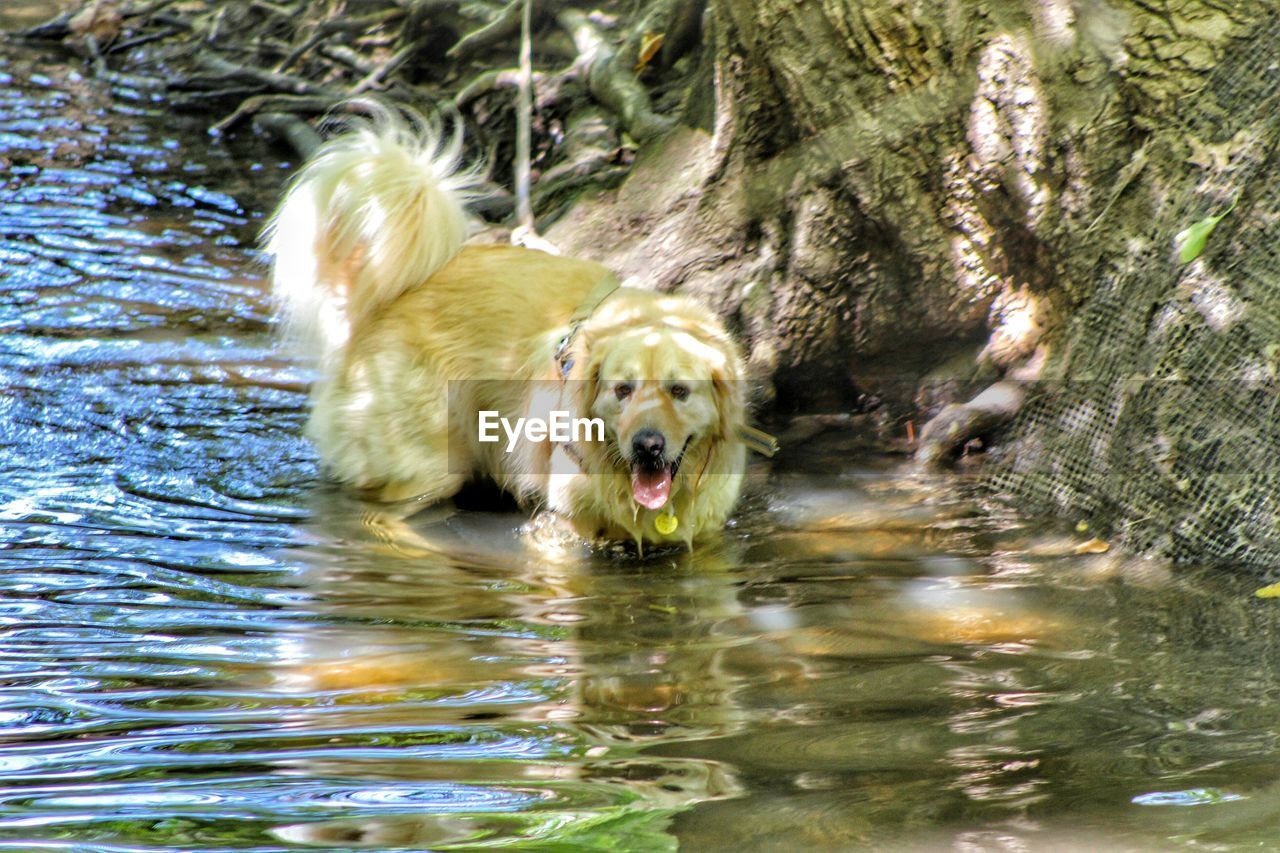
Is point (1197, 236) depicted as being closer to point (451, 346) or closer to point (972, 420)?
point (972, 420)

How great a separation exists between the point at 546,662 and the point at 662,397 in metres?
1.46

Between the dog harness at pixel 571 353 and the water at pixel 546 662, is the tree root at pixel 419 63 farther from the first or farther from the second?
the water at pixel 546 662

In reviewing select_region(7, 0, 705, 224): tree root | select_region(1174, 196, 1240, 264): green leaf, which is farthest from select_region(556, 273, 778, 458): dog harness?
select_region(7, 0, 705, 224): tree root

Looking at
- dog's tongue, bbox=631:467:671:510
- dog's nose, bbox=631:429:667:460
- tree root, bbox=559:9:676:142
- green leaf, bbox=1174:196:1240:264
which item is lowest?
dog's tongue, bbox=631:467:671:510

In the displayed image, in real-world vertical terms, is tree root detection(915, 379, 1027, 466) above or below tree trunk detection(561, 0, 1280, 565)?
below

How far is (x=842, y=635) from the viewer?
389 centimetres

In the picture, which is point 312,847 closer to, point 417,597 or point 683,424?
point 417,597

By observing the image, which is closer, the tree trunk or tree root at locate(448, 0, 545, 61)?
the tree trunk

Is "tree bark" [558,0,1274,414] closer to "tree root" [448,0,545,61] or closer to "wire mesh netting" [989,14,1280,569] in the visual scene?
"wire mesh netting" [989,14,1280,569]

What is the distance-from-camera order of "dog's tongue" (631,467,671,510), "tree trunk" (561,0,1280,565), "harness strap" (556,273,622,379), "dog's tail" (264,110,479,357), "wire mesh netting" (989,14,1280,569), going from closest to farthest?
"wire mesh netting" (989,14,1280,569)
"tree trunk" (561,0,1280,565)
"dog's tongue" (631,467,671,510)
"harness strap" (556,273,622,379)
"dog's tail" (264,110,479,357)

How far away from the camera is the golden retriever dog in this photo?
5133 mm

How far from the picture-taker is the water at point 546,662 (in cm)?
260

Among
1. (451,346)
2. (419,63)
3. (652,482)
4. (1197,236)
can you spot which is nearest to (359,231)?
(451,346)

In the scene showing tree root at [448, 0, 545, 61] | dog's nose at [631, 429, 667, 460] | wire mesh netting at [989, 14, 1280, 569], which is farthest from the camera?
tree root at [448, 0, 545, 61]
